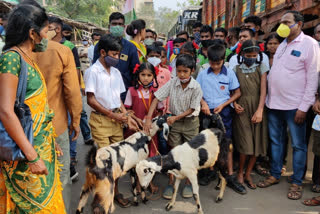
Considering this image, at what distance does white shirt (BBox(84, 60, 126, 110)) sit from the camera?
2.69 m

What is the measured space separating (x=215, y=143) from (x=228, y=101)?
66 cm

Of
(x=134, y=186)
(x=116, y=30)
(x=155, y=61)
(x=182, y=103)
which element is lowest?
(x=134, y=186)

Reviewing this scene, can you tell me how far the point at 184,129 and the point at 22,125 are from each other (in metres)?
2.07

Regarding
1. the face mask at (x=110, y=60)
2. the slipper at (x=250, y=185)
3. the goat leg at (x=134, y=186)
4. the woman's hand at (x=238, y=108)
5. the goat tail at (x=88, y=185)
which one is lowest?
the slipper at (x=250, y=185)

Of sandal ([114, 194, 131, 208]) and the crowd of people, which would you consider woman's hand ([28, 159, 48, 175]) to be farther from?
sandal ([114, 194, 131, 208])

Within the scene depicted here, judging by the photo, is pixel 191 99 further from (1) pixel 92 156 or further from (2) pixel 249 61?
(1) pixel 92 156

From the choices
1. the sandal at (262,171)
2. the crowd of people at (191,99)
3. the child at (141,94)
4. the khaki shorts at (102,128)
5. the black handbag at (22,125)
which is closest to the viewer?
the black handbag at (22,125)

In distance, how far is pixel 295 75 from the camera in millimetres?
3000

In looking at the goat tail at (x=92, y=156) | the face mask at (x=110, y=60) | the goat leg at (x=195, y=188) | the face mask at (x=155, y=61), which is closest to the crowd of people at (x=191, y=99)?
→ the face mask at (x=110, y=60)

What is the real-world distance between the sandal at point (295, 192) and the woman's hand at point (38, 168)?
3021mm

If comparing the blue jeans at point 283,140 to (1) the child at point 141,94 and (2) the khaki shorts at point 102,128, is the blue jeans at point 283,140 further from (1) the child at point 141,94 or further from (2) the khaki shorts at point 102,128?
(2) the khaki shorts at point 102,128

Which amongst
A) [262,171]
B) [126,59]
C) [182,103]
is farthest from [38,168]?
[262,171]

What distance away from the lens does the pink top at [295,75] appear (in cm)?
288

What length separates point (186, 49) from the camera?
4020 mm
